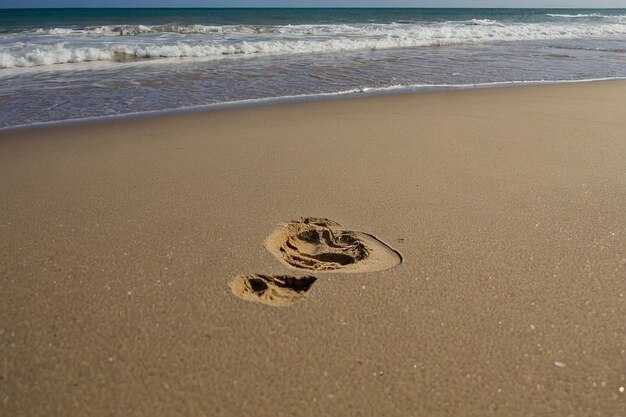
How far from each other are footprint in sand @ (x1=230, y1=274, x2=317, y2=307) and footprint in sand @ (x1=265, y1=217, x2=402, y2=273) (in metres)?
0.11

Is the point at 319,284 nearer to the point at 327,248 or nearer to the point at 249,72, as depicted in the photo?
the point at 327,248

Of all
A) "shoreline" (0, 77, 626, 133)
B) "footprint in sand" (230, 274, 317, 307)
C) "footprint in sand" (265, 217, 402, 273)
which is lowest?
"footprint in sand" (230, 274, 317, 307)

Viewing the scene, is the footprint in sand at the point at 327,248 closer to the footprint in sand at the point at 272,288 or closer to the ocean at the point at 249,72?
the footprint in sand at the point at 272,288

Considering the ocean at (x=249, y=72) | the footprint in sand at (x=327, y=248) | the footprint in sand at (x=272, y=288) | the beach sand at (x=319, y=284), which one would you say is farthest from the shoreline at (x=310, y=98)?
the footprint in sand at (x=272, y=288)

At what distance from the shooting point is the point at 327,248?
202cm

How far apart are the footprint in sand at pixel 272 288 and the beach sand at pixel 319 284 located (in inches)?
1.3

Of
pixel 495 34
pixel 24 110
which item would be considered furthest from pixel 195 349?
pixel 495 34

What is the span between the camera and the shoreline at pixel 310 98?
4602 millimetres

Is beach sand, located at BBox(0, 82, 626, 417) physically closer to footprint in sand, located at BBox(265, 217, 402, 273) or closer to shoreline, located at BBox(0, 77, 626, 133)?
footprint in sand, located at BBox(265, 217, 402, 273)

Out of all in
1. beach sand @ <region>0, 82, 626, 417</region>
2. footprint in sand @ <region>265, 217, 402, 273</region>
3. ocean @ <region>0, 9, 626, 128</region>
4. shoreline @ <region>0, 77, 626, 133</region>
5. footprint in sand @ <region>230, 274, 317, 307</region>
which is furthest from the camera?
ocean @ <region>0, 9, 626, 128</region>

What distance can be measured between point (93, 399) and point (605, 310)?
1620mm

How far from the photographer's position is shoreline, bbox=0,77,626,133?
460cm

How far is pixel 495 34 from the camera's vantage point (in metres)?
16.8

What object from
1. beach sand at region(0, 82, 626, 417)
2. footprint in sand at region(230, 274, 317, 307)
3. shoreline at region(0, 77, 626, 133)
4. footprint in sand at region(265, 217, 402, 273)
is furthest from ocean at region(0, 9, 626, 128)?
footprint in sand at region(230, 274, 317, 307)
